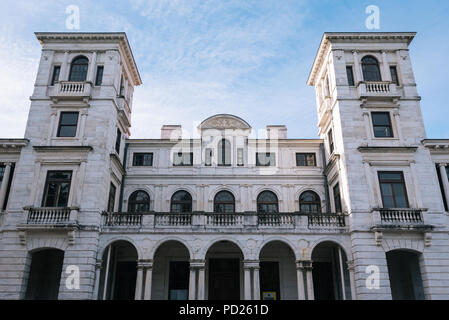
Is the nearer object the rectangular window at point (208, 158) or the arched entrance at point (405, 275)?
the arched entrance at point (405, 275)

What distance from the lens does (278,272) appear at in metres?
26.1

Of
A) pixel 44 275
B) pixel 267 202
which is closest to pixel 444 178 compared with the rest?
pixel 267 202

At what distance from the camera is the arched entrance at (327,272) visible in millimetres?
24922

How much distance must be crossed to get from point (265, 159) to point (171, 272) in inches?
466

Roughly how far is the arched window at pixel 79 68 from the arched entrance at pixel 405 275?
85.4 feet

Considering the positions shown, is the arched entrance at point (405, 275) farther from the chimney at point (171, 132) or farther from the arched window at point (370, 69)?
the chimney at point (171, 132)

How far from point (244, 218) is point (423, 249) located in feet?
36.4

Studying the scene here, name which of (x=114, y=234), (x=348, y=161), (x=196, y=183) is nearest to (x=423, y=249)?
(x=348, y=161)

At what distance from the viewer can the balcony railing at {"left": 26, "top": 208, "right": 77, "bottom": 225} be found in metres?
21.8

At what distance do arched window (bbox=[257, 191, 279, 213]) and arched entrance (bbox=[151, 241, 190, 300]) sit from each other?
687cm

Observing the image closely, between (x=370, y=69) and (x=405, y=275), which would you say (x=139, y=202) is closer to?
(x=405, y=275)

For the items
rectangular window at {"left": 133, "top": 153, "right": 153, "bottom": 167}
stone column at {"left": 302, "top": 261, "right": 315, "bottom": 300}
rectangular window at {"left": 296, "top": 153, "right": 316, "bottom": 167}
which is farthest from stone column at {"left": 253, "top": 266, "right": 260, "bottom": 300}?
rectangular window at {"left": 133, "top": 153, "right": 153, "bottom": 167}

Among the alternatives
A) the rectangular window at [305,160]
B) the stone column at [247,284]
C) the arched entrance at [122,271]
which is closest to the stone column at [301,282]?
the stone column at [247,284]

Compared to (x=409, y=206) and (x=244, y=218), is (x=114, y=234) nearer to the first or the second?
(x=244, y=218)
